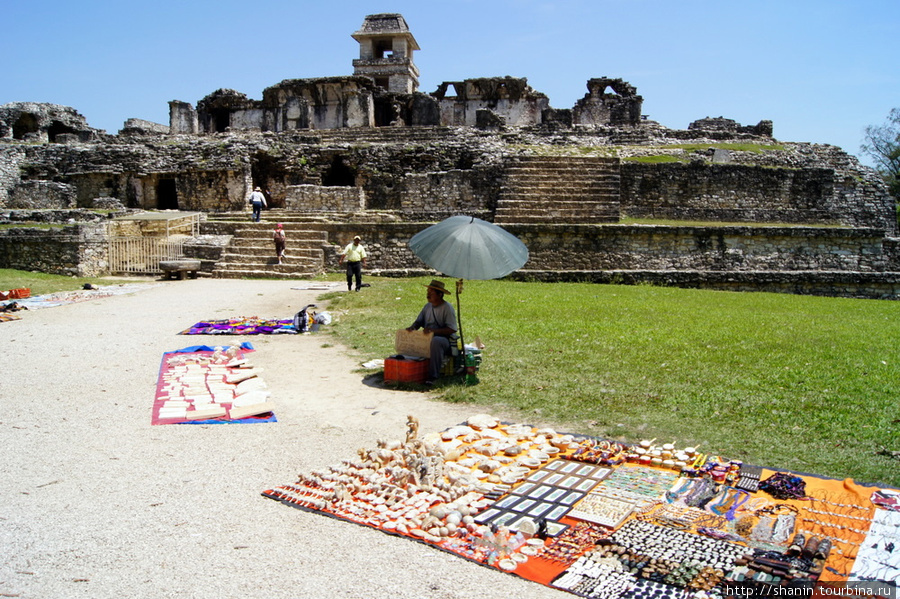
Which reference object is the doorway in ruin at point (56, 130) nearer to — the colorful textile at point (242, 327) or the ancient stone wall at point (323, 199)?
the ancient stone wall at point (323, 199)

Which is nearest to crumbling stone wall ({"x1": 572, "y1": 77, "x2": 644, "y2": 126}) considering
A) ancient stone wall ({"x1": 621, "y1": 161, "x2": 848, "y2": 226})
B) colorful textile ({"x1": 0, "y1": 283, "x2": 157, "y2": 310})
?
ancient stone wall ({"x1": 621, "y1": 161, "x2": 848, "y2": 226})

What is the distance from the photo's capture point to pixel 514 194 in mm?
18000

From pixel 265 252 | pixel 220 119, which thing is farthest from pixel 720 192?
pixel 220 119

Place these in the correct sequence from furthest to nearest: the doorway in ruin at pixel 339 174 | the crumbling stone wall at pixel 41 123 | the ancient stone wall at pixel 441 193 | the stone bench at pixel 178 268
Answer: the crumbling stone wall at pixel 41 123 < the doorway in ruin at pixel 339 174 < the ancient stone wall at pixel 441 193 < the stone bench at pixel 178 268

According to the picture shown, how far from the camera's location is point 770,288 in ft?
49.9

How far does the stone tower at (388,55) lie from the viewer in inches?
1332

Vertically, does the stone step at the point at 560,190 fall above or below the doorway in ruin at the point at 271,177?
below

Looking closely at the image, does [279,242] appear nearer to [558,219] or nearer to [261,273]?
[261,273]

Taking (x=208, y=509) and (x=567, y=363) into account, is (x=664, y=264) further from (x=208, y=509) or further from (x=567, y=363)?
(x=208, y=509)

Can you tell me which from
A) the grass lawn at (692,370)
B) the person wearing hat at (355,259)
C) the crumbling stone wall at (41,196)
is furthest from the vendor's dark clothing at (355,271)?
the crumbling stone wall at (41,196)

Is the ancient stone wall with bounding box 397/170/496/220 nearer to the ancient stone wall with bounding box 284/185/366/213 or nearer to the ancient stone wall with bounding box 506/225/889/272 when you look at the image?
the ancient stone wall with bounding box 284/185/366/213

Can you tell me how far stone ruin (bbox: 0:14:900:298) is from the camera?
50.4 feet

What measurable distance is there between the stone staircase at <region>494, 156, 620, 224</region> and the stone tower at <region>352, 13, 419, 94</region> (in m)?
16.9

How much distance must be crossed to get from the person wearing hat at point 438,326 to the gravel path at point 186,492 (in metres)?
0.44
